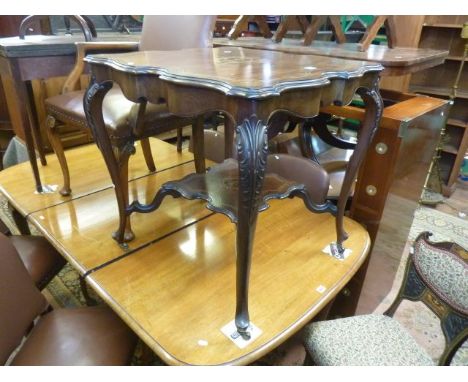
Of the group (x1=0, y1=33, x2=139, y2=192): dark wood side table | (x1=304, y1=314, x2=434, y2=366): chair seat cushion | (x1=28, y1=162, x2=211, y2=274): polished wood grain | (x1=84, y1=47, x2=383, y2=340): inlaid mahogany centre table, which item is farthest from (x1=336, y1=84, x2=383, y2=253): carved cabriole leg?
(x1=0, y1=33, x2=139, y2=192): dark wood side table

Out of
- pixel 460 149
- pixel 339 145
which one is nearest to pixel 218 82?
pixel 339 145

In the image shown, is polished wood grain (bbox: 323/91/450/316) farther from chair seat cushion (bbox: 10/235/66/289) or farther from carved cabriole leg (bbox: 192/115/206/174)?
chair seat cushion (bbox: 10/235/66/289)

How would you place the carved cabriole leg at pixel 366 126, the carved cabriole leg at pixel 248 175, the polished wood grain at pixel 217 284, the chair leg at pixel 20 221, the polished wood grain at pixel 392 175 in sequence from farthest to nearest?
the chair leg at pixel 20 221
the polished wood grain at pixel 392 175
the carved cabriole leg at pixel 366 126
the polished wood grain at pixel 217 284
the carved cabriole leg at pixel 248 175

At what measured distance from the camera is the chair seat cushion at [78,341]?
2.76ft

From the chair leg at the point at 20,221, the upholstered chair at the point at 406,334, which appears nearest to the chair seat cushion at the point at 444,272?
the upholstered chair at the point at 406,334

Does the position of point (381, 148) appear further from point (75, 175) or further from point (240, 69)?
point (75, 175)

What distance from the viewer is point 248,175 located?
1.99 feet

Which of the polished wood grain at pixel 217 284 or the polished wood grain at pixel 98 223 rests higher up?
the polished wood grain at pixel 217 284

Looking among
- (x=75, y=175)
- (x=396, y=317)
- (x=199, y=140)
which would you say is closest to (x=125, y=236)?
(x=199, y=140)

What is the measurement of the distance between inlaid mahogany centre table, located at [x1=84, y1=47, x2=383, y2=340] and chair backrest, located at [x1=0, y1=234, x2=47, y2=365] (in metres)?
0.30

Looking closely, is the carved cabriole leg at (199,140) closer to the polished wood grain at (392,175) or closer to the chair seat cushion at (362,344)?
the polished wood grain at (392,175)

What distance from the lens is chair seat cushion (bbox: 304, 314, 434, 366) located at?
840 mm

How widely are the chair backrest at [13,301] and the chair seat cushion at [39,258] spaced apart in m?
0.22
